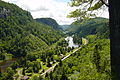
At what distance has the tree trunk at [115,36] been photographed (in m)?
4.87

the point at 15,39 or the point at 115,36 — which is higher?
the point at 115,36

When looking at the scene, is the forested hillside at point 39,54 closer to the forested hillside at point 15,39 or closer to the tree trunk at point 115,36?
the forested hillside at point 15,39

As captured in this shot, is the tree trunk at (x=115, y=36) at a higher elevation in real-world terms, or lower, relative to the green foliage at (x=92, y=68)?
higher

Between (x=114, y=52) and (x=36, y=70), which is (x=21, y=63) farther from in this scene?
(x=114, y=52)

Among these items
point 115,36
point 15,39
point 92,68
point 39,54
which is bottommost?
point 39,54

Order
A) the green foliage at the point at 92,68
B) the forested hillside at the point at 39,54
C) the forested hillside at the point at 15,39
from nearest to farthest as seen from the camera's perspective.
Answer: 1. the green foliage at the point at 92,68
2. the forested hillside at the point at 39,54
3. the forested hillside at the point at 15,39

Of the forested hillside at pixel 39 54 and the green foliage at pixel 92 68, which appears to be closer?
the green foliage at pixel 92 68

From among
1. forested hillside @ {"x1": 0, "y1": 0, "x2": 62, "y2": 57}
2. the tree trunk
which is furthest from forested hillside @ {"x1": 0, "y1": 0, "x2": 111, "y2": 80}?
the tree trunk

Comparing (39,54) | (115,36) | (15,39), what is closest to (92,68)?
(115,36)

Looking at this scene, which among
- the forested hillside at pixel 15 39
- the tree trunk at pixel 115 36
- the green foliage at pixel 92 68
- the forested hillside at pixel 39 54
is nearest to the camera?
the tree trunk at pixel 115 36

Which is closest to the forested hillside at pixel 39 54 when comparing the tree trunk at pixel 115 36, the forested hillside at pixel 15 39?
the forested hillside at pixel 15 39

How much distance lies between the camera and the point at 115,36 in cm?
502

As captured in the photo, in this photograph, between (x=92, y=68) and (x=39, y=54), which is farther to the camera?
(x=39, y=54)

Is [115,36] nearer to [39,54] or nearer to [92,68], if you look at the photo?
[92,68]
